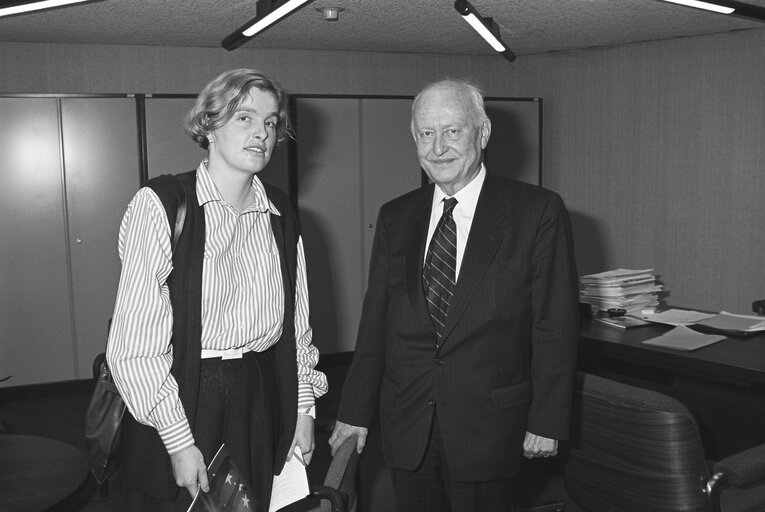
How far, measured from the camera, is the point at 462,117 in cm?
199

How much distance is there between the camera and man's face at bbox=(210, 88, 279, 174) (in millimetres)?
1760

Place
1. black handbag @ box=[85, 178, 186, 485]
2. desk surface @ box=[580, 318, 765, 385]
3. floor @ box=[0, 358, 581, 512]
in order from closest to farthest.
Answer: black handbag @ box=[85, 178, 186, 485], desk surface @ box=[580, 318, 765, 385], floor @ box=[0, 358, 581, 512]

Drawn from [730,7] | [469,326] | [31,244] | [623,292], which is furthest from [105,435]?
[31,244]

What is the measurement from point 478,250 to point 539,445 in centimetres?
50

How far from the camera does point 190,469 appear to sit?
5.45 feet

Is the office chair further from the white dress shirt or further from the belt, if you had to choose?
the belt

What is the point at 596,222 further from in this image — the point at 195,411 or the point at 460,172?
the point at 195,411

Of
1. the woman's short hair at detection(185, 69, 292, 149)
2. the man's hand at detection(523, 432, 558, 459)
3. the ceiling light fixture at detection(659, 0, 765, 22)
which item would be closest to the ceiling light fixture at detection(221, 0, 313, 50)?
the woman's short hair at detection(185, 69, 292, 149)

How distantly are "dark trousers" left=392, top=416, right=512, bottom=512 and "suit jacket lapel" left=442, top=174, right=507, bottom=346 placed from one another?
0.95 feet

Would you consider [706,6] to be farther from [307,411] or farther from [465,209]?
[307,411]

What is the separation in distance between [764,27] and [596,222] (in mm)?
1916

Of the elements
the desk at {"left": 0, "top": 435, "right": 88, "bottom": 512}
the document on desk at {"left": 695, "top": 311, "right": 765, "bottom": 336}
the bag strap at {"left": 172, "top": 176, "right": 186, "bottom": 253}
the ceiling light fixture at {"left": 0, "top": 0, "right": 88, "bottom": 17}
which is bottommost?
the desk at {"left": 0, "top": 435, "right": 88, "bottom": 512}

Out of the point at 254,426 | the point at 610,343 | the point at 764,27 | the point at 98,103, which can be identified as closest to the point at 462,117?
the point at 254,426

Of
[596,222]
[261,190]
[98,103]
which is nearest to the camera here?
[261,190]
